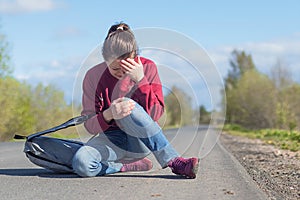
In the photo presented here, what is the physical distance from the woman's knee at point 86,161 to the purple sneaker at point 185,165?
81cm

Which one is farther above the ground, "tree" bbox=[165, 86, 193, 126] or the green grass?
"tree" bbox=[165, 86, 193, 126]

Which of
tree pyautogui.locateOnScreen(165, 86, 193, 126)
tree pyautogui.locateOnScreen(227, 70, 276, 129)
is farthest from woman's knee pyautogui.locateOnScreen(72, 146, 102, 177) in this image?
tree pyautogui.locateOnScreen(227, 70, 276, 129)

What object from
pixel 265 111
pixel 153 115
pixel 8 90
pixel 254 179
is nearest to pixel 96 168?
pixel 153 115

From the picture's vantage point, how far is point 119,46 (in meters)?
5.73

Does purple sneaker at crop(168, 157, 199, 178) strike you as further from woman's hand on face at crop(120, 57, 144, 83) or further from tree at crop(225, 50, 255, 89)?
tree at crop(225, 50, 255, 89)

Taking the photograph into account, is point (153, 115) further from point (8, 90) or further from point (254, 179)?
point (8, 90)

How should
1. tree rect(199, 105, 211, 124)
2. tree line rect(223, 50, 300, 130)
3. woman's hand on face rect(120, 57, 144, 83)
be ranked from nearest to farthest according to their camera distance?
woman's hand on face rect(120, 57, 144, 83) < tree rect(199, 105, 211, 124) < tree line rect(223, 50, 300, 130)

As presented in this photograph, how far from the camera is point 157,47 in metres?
6.09

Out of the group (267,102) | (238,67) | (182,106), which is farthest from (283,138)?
(238,67)

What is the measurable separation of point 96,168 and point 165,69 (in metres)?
1.38

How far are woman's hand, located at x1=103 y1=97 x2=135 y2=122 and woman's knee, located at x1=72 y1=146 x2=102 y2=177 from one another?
1.77 feet

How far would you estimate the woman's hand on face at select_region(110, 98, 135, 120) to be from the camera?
555 cm

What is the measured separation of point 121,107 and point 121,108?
1 cm

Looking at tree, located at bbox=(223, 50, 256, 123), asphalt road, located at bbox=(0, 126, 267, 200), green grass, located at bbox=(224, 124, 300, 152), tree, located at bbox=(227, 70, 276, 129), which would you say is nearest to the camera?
asphalt road, located at bbox=(0, 126, 267, 200)
